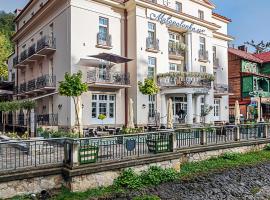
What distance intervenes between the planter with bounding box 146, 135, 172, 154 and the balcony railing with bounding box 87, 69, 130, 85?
30.2 ft

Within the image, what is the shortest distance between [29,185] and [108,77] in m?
13.2

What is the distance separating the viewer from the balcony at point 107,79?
20672 millimetres

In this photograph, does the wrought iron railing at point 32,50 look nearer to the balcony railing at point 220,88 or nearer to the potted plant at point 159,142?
the potted plant at point 159,142

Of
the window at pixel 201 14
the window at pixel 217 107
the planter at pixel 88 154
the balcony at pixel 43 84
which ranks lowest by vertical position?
the planter at pixel 88 154

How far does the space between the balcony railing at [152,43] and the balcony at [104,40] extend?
3.12m

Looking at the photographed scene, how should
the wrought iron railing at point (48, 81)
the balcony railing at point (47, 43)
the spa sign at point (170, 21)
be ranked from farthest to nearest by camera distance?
the spa sign at point (170, 21) → the balcony railing at point (47, 43) → the wrought iron railing at point (48, 81)

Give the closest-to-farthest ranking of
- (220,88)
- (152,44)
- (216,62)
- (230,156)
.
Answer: (230,156) → (152,44) → (220,88) → (216,62)

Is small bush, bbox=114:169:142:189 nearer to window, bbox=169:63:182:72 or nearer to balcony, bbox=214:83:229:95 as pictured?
window, bbox=169:63:182:72

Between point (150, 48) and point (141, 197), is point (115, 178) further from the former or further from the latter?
point (150, 48)

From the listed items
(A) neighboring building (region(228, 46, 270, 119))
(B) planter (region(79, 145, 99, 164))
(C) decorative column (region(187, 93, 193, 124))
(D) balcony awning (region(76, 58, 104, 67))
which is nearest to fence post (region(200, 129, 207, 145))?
(B) planter (region(79, 145, 99, 164))

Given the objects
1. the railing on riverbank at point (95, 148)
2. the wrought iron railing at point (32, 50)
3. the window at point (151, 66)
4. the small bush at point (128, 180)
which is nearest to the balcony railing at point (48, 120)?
the wrought iron railing at point (32, 50)

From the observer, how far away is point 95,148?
34.4ft

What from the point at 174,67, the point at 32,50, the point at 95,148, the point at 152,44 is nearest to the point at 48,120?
the point at 32,50

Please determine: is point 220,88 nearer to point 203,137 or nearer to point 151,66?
point 151,66
